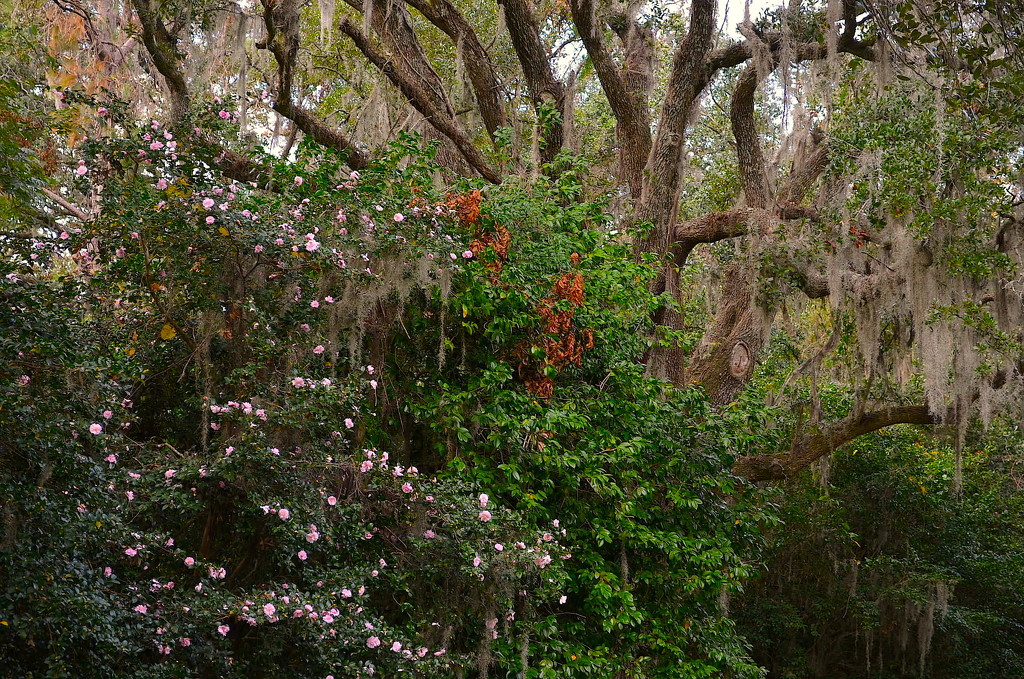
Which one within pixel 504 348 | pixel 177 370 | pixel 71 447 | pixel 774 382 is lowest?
pixel 71 447

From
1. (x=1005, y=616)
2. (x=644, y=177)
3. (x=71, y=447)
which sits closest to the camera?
(x=71, y=447)

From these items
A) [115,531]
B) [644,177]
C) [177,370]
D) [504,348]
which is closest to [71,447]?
[115,531]

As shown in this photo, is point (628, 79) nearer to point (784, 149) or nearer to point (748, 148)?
point (748, 148)

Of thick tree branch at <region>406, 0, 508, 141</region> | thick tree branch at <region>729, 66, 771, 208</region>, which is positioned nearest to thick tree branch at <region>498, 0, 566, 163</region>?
thick tree branch at <region>406, 0, 508, 141</region>

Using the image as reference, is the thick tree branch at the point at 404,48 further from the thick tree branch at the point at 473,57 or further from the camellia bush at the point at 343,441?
the camellia bush at the point at 343,441

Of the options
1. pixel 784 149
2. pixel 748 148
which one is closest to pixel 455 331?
pixel 784 149

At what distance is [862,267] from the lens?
29.2ft

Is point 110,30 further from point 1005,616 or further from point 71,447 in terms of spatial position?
point 1005,616

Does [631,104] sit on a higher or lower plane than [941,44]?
higher

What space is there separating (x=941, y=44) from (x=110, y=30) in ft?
24.9

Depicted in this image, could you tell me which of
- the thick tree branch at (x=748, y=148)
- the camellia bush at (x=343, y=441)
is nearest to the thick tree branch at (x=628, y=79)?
the thick tree branch at (x=748, y=148)

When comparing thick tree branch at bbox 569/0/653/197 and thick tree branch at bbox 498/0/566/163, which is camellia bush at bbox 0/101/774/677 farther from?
thick tree branch at bbox 569/0/653/197

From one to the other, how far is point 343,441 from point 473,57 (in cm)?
489

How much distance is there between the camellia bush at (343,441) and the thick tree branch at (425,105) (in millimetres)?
1611
